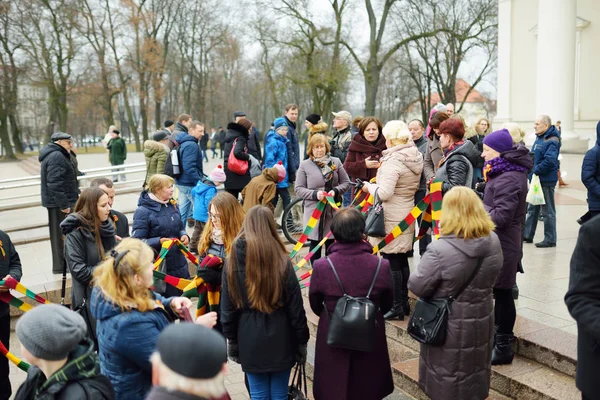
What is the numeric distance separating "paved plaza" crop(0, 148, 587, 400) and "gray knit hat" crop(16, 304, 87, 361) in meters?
3.22

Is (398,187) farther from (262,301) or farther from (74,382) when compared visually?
(74,382)

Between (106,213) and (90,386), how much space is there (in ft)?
9.38

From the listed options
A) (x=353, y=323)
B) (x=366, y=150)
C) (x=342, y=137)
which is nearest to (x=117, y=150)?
(x=342, y=137)

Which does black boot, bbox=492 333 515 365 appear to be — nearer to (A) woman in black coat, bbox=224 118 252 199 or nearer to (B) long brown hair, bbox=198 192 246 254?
(B) long brown hair, bbox=198 192 246 254

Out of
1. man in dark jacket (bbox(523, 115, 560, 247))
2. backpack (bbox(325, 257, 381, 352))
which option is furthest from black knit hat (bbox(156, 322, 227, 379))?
man in dark jacket (bbox(523, 115, 560, 247))

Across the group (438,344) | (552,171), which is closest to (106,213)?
(438,344)

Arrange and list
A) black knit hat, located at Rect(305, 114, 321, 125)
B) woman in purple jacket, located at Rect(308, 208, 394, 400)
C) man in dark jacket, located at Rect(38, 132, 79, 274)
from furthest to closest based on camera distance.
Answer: black knit hat, located at Rect(305, 114, 321, 125), man in dark jacket, located at Rect(38, 132, 79, 274), woman in purple jacket, located at Rect(308, 208, 394, 400)

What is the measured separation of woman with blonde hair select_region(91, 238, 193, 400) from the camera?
3027mm

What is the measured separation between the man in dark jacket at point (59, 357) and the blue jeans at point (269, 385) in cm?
161

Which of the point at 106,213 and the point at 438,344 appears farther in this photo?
the point at 106,213

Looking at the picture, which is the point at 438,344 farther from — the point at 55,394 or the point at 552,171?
the point at 552,171

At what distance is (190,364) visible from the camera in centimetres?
193

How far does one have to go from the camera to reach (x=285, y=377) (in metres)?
4.04

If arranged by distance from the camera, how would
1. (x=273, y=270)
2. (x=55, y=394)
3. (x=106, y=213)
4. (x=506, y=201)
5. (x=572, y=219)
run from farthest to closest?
(x=572, y=219) → (x=106, y=213) → (x=506, y=201) → (x=273, y=270) → (x=55, y=394)
